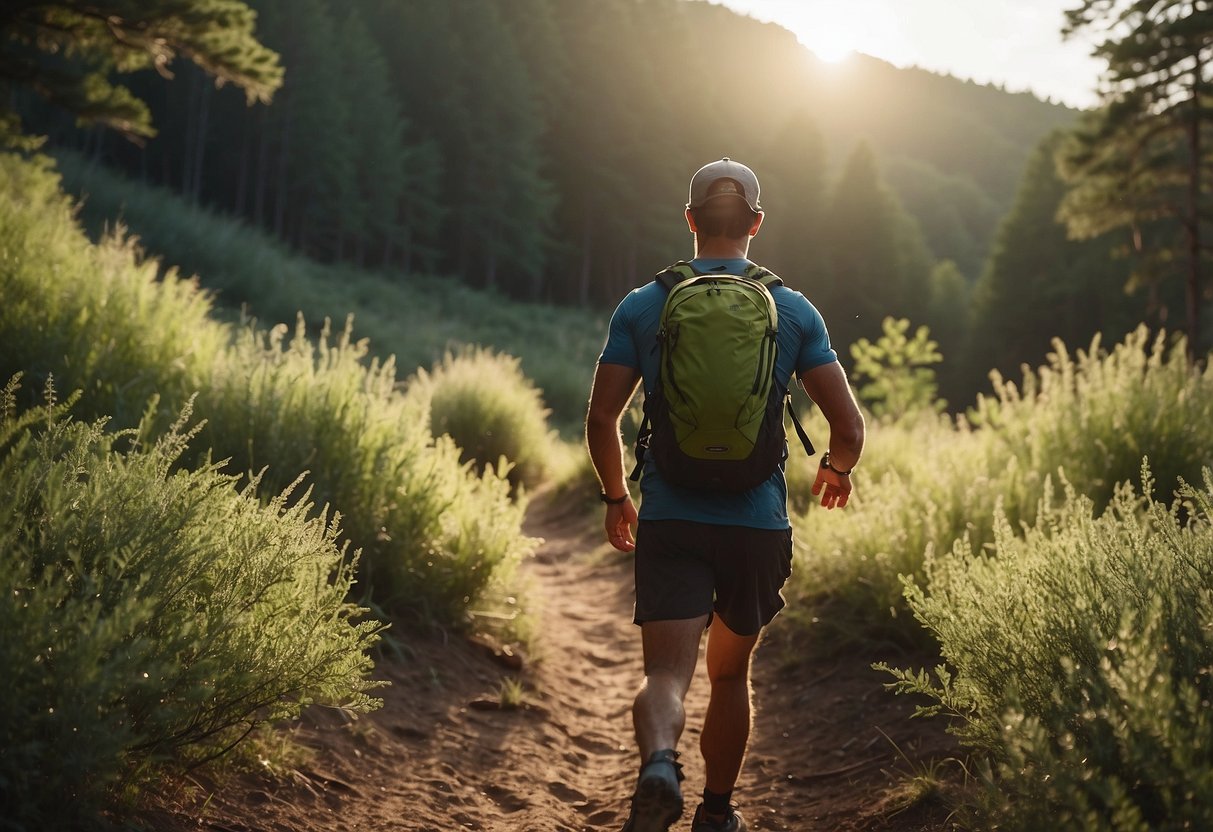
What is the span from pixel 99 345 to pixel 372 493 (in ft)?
6.10

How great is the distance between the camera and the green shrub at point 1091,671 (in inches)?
80.1

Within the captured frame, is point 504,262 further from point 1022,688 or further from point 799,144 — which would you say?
point 1022,688

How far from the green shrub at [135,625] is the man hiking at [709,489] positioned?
1.07 m

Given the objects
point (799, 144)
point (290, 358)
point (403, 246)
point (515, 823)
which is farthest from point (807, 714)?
point (799, 144)

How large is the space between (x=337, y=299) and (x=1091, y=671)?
2853 cm

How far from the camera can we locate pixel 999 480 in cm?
579

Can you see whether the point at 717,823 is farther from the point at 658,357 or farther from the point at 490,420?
the point at 490,420

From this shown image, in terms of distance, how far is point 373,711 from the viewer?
466 centimetres

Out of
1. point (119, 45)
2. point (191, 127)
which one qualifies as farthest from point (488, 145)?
point (119, 45)

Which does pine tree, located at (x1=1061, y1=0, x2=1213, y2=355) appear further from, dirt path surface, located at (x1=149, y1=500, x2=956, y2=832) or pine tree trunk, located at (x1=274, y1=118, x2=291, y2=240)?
pine tree trunk, located at (x1=274, y1=118, x2=291, y2=240)

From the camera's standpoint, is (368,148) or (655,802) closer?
(655,802)

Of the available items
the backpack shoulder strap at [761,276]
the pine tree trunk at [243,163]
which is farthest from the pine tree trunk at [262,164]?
the backpack shoulder strap at [761,276]

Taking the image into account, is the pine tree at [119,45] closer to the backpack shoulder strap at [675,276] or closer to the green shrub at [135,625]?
the green shrub at [135,625]

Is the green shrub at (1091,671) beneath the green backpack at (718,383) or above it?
beneath
